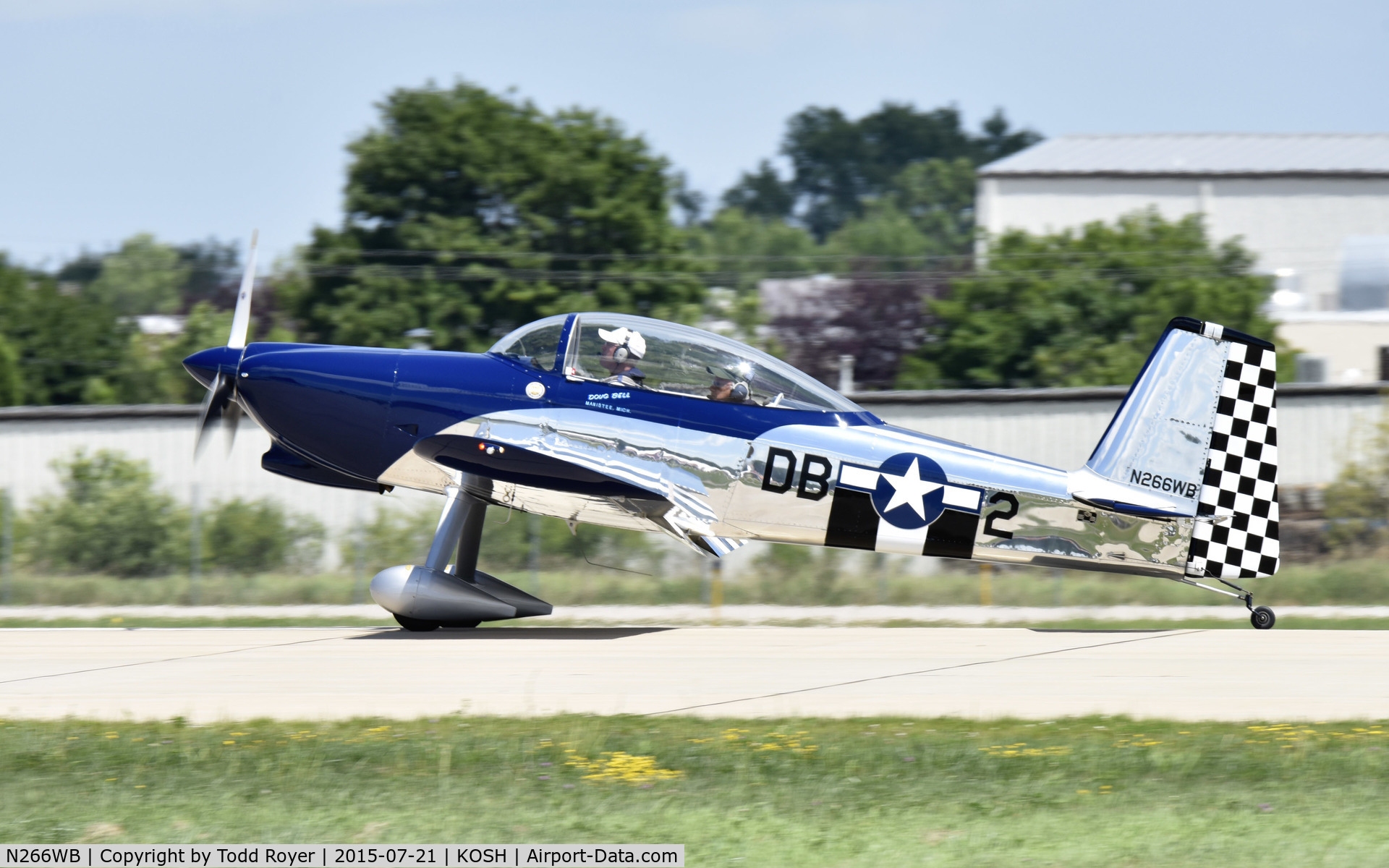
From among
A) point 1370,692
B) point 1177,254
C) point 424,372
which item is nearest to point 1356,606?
point 1370,692

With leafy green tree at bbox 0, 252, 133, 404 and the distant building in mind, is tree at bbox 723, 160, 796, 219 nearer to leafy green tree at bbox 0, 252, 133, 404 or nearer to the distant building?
the distant building

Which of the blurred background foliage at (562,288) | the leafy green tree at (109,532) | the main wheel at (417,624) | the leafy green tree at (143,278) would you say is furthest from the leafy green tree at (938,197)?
the main wheel at (417,624)

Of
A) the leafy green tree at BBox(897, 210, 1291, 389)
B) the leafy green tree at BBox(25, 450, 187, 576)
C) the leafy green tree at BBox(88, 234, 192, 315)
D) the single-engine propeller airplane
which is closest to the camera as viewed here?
the single-engine propeller airplane

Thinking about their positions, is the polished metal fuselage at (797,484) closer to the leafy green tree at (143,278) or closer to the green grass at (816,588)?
the green grass at (816,588)

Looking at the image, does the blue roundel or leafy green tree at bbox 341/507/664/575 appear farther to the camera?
leafy green tree at bbox 341/507/664/575

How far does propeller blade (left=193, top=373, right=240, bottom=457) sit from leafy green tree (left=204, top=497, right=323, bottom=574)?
307 inches

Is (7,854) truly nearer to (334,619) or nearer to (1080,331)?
(334,619)

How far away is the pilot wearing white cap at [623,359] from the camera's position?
1179 cm

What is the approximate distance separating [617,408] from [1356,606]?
10410mm

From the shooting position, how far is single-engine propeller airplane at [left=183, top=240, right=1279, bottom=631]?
11758 millimetres

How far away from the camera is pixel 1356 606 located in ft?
54.4

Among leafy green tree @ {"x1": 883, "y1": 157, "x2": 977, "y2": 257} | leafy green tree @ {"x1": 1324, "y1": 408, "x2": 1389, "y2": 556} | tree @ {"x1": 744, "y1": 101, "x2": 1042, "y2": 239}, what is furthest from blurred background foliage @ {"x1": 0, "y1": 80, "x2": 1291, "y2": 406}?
tree @ {"x1": 744, "y1": 101, "x2": 1042, "y2": 239}

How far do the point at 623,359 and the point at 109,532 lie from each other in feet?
39.9

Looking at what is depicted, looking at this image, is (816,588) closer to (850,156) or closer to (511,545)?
(511,545)
